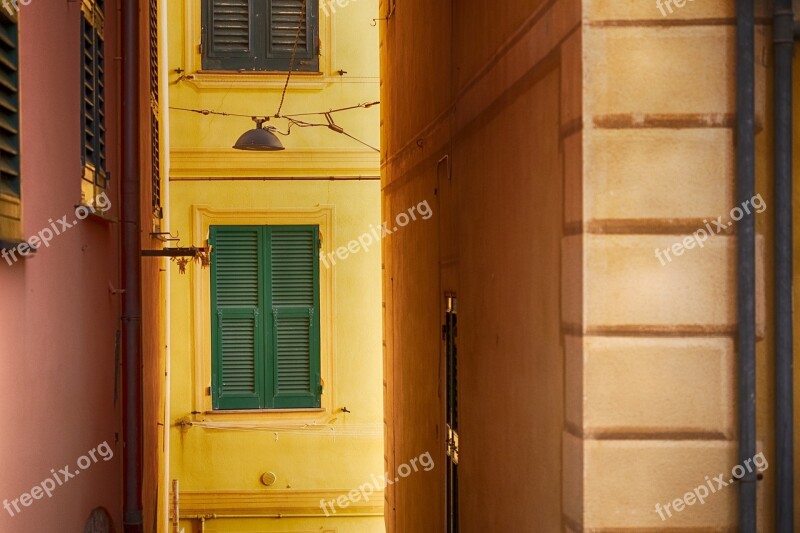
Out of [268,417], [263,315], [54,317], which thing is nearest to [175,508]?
[268,417]

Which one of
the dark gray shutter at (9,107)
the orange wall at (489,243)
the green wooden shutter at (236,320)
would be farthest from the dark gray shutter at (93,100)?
the green wooden shutter at (236,320)

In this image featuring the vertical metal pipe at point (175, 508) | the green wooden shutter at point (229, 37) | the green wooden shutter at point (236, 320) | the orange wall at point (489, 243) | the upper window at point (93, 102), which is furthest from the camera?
the green wooden shutter at point (229, 37)

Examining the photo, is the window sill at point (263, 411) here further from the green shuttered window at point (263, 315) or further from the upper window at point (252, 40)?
the upper window at point (252, 40)

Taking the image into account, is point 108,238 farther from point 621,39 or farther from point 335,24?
point 335,24

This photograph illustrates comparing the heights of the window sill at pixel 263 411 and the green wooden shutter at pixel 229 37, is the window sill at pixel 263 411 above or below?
below

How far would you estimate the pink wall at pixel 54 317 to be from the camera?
4.21 m

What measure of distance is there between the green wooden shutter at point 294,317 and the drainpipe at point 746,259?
890 centimetres

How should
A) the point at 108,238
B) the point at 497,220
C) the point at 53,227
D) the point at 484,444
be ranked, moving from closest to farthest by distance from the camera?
the point at 53,227, the point at 497,220, the point at 484,444, the point at 108,238

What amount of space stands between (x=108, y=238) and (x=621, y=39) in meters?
3.81

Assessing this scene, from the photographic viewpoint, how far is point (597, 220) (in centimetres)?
378

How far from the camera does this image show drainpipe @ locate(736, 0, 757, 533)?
3.76 metres

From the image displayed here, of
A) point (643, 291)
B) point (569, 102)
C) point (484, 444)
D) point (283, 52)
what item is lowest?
point (484, 444)

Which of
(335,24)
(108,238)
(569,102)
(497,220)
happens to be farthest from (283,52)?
(569,102)

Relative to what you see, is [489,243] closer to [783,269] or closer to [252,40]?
[783,269]
